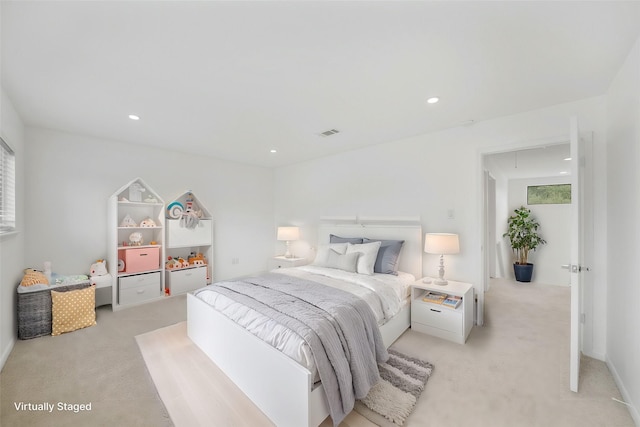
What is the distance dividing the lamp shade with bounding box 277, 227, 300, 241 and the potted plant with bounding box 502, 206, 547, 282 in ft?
14.0

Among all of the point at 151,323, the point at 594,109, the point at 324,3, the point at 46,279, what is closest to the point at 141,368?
the point at 151,323

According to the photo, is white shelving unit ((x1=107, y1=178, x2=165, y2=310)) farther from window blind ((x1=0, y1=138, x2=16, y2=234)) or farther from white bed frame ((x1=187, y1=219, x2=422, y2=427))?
white bed frame ((x1=187, y1=219, x2=422, y2=427))

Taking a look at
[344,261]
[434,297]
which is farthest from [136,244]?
[434,297]

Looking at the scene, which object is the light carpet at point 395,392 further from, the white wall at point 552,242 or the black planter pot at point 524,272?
the white wall at point 552,242

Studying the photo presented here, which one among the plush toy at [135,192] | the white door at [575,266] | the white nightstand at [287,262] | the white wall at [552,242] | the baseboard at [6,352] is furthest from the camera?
the white wall at [552,242]

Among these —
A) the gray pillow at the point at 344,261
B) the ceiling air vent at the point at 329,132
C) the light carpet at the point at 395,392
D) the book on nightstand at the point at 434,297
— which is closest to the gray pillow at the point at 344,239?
the gray pillow at the point at 344,261

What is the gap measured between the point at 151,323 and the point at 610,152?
16.6ft

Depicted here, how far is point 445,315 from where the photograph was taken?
2.77 meters

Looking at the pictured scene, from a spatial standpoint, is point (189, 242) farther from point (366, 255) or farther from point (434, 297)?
point (434, 297)

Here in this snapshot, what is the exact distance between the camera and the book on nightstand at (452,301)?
2.80m

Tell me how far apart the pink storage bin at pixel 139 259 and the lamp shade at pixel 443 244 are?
3.88 metres

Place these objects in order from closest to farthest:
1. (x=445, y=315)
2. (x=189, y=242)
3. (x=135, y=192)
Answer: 1. (x=445, y=315)
2. (x=135, y=192)
3. (x=189, y=242)

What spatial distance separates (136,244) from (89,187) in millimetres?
1000

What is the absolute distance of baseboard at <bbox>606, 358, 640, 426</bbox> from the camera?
5.44 feet
